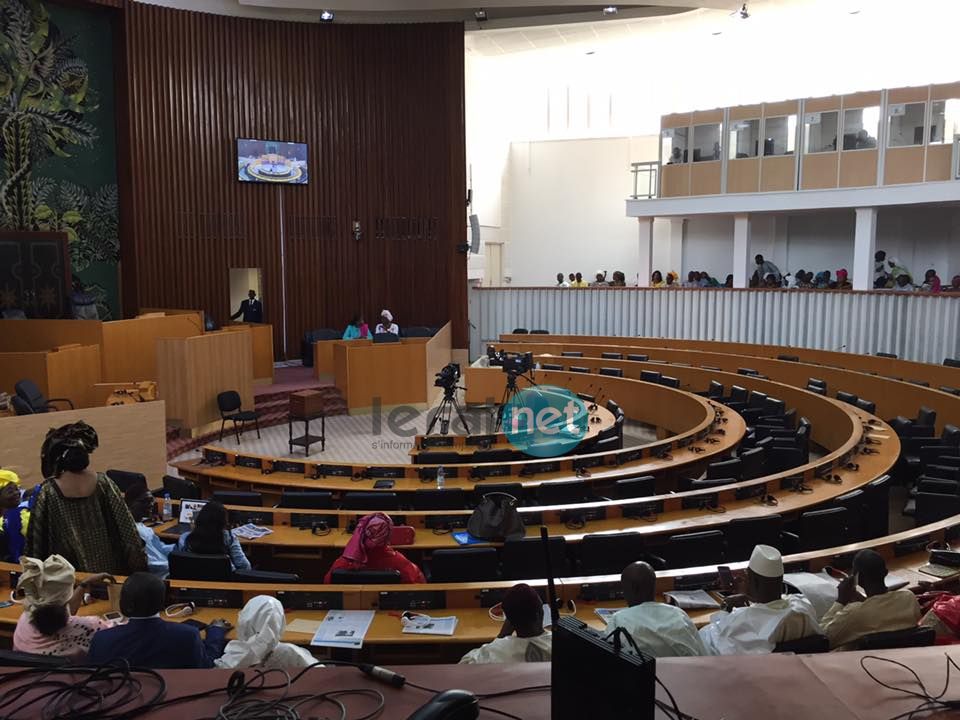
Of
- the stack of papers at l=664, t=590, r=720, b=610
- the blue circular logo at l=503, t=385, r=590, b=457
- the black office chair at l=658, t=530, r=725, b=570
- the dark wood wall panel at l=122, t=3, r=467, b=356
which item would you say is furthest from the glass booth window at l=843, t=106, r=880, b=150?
the stack of papers at l=664, t=590, r=720, b=610

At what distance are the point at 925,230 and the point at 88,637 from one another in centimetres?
1841

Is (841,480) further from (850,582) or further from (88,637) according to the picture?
(88,637)

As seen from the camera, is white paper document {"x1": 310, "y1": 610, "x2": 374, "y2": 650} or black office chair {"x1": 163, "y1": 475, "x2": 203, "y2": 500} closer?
white paper document {"x1": 310, "y1": 610, "x2": 374, "y2": 650}

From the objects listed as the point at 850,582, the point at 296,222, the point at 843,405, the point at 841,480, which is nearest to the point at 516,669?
the point at 850,582

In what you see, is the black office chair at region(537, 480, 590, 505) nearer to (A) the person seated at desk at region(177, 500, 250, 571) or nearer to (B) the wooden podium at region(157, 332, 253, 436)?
(A) the person seated at desk at region(177, 500, 250, 571)

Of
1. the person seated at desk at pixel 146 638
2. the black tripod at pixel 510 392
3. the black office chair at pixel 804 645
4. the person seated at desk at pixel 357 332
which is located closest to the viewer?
the person seated at desk at pixel 146 638

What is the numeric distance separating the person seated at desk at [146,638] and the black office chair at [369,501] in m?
3.22

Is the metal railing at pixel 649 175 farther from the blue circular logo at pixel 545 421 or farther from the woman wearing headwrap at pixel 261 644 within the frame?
the woman wearing headwrap at pixel 261 644

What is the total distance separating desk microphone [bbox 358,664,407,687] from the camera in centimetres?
215

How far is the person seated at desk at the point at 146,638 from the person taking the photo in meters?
3.13

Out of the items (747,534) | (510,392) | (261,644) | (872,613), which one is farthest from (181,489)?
(510,392)

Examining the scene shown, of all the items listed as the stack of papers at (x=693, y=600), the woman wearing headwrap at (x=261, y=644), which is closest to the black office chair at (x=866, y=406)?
the stack of papers at (x=693, y=600)

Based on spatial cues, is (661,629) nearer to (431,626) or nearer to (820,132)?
(431,626)

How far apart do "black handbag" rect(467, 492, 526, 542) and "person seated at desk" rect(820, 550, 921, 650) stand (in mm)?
2130
